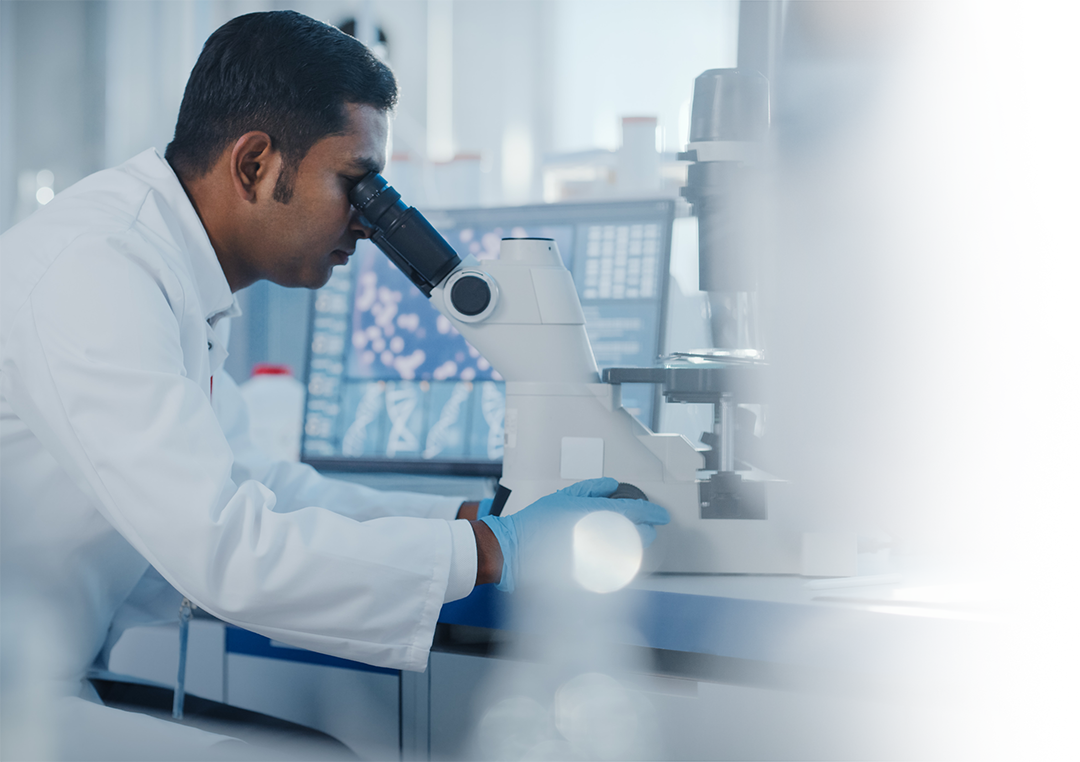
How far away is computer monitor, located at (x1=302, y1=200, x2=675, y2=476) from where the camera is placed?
151cm

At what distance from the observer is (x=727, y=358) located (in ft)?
3.22

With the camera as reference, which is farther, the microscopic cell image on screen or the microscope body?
the microscopic cell image on screen

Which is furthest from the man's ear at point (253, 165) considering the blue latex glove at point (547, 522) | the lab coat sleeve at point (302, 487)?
the blue latex glove at point (547, 522)

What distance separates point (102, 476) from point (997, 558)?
1.04 metres

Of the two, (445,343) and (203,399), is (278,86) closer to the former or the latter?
(203,399)

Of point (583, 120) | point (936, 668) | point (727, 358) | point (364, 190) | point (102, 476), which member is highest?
point (583, 120)

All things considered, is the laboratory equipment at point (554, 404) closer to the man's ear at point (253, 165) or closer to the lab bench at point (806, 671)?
the lab bench at point (806, 671)

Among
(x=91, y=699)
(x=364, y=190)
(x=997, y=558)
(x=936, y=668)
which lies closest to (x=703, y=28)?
A: (x=364, y=190)

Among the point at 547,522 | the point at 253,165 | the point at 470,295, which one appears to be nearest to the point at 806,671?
the point at 547,522

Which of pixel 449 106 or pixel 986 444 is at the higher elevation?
pixel 449 106

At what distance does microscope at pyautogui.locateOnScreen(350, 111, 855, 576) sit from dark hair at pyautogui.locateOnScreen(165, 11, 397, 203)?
151 millimetres

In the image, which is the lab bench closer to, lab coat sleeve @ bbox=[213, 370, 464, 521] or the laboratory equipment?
the laboratory equipment

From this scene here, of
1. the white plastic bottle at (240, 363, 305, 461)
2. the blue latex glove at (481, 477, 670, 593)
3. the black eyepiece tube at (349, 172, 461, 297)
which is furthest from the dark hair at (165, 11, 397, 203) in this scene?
the white plastic bottle at (240, 363, 305, 461)

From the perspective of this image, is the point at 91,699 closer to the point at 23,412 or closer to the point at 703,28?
the point at 23,412
